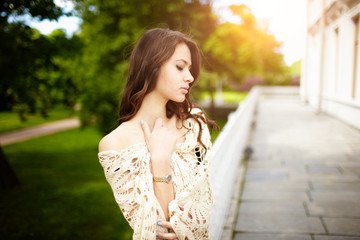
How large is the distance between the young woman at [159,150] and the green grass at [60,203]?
3996 millimetres

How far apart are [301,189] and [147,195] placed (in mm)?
3864

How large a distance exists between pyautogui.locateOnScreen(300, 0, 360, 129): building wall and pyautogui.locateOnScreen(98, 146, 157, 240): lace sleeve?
27.8 ft

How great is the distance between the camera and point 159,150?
1.68 m

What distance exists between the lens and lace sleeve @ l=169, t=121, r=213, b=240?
1620 mm

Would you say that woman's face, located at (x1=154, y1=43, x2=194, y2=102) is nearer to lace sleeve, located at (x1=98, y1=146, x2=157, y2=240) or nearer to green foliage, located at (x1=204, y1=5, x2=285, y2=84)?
lace sleeve, located at (x1=98, y1=146, x2=157, y2=240)

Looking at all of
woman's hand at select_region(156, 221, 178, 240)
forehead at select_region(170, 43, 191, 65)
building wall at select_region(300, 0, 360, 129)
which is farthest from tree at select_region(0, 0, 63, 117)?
building wall at select_region(300, 0, 360, 129)

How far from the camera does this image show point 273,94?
2672cm

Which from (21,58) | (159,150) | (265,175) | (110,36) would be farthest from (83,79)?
(159,150)

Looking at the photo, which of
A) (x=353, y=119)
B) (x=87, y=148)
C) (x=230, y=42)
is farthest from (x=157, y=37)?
(x=230, y=42)

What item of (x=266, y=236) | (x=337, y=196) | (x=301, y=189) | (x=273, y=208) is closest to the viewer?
(x=266, y=236)

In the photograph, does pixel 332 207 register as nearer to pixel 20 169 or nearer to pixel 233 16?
pixel 20 169

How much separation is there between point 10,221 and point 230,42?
12.8 meters

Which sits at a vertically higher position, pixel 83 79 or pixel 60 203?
pixel 83 79

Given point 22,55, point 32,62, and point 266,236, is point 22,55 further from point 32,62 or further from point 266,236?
point 266,236
